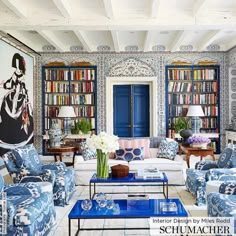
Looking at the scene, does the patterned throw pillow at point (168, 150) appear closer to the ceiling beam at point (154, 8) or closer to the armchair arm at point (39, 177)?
the ceiling beam at point (154, 8)

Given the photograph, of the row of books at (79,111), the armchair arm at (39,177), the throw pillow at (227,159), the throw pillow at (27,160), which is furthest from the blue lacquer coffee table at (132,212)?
the row of books at (79,111)

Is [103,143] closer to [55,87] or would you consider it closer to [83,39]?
[83,39]

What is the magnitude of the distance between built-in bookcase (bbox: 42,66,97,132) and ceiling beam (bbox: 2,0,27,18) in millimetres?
3792

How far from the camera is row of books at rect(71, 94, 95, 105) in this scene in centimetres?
1012

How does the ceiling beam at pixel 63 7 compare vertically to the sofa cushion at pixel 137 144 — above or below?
above

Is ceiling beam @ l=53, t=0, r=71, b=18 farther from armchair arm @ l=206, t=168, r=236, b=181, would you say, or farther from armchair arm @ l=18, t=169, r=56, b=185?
armchair arm @ l=206, t=168, r=236, b=181

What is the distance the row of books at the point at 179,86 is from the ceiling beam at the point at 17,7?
501 cm

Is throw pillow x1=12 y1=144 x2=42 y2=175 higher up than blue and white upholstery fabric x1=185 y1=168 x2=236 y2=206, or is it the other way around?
throw pillow x1=12 y1=144 x2=42 y2=175

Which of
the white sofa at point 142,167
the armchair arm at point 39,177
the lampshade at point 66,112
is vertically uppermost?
the lampshade at point 66,112

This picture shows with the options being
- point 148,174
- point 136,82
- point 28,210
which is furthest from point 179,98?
point 28,210

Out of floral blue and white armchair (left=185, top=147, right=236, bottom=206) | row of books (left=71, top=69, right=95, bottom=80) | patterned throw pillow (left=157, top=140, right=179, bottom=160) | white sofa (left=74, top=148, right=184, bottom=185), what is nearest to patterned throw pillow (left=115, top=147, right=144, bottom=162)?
white sofa (left=74, top=148, right=184, bottom=185)

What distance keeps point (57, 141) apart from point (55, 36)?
8.68 ft

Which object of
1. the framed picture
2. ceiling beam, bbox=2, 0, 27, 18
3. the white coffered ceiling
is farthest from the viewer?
the framed picture

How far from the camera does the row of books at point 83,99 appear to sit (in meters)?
10.1
